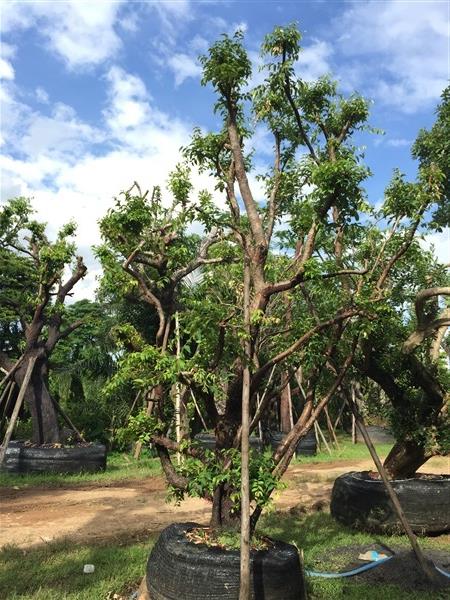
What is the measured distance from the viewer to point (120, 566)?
219 inches

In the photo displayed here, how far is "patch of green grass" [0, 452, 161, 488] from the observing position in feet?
35.7

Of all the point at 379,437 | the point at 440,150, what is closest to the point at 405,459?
the point at 440,150

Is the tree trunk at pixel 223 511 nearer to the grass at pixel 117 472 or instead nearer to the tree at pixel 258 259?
the tree at pixel 258 259

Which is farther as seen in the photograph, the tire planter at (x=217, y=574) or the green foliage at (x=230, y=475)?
the green foliage at (x=230, y=475)

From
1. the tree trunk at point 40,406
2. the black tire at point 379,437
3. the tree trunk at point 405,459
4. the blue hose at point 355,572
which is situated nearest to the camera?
the blue hose at point 355,572

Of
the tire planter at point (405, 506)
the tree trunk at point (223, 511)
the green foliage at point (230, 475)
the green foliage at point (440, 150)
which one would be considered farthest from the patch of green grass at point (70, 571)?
the green foliage at point (440, 150)

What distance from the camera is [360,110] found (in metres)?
7.14

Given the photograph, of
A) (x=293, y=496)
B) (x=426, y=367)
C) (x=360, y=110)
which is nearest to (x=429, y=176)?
(x=360, y=110)

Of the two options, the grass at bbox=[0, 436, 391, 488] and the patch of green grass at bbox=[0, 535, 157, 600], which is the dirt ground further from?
the patch of green grass at bbox=[0, 535, 157, 600]

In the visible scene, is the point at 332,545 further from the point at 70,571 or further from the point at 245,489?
the point at 245,489

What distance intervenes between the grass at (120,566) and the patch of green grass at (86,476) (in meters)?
4.67

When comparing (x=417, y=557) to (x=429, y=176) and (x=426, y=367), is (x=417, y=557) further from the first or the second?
(x=429, y=176)

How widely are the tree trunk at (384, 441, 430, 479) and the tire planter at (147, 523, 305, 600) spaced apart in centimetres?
382

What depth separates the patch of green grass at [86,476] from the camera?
1088cm
